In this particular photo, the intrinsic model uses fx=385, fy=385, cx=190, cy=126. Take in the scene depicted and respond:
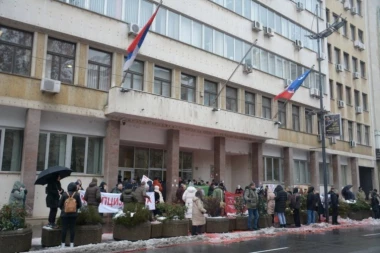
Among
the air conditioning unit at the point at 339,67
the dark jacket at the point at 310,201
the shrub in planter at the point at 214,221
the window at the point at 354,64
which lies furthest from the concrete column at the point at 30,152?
the window at the point at 354,64

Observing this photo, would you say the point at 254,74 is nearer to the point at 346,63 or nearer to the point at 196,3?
the point at 196,3

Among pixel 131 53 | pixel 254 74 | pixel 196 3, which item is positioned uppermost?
pixel 196 3

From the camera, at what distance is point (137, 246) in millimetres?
11523

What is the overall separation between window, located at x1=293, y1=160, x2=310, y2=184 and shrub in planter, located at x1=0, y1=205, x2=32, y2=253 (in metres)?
25.5

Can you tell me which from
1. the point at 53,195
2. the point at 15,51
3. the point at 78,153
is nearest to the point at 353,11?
the point at 78,153

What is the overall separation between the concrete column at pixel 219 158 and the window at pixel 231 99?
8.11 feet

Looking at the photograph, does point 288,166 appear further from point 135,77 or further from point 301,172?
point 135,77

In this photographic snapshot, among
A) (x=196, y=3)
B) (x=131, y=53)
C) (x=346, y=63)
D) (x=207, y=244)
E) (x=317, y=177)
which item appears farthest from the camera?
(x=346, y=63)

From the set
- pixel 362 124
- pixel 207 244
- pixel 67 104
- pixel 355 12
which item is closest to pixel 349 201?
pixel 207 244

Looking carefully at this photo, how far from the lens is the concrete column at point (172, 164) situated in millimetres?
21859

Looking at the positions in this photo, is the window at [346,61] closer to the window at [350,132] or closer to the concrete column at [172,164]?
the window at [350,132]

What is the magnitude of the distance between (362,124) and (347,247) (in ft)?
106

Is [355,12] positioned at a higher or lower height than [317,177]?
higher

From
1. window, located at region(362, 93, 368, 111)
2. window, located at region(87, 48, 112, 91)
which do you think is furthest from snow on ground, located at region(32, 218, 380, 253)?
window, located at region(362, 93, 368, 111)
